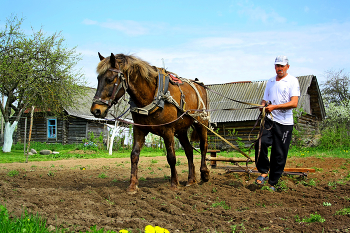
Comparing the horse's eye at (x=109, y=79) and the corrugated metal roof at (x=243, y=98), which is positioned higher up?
the corrugated metal roof at (x=243, y=98)

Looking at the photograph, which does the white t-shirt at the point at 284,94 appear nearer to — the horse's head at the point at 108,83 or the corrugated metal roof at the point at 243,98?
the horse's head at the point at 108,83

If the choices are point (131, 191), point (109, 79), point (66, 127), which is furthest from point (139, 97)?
point (66, 127)

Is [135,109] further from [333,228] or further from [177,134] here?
[333,228]

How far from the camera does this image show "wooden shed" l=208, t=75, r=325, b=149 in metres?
20.2

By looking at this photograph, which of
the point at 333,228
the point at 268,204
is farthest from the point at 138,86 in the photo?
the point at 333,228

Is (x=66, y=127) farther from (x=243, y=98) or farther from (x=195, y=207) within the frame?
(x=195, y=207)

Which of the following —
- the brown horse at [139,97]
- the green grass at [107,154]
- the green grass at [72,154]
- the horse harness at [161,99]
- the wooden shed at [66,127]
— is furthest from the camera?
the wooden shed at [66,127]

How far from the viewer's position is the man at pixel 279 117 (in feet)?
16.3

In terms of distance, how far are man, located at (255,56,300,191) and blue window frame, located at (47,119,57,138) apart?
896 inches

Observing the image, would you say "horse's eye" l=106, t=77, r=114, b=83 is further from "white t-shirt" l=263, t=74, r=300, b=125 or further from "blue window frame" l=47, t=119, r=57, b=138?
"blue window frame" l=47, t=119, r=57, b=138

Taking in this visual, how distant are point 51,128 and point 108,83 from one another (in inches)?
909

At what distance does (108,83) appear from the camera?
4461 mm

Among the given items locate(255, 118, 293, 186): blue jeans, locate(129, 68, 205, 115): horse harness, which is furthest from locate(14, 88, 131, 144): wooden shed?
locate(255, 118, 293, 186): blue jeans

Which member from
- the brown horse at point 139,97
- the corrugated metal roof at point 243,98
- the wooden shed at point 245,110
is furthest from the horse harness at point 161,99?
the corrugated metal roof at point 243,98
